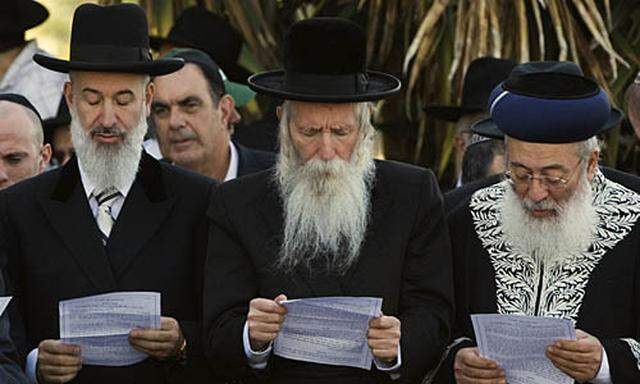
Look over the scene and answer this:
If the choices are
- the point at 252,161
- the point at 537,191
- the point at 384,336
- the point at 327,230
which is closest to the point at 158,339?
the point at 327,230

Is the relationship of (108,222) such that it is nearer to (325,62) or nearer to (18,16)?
(325,62)

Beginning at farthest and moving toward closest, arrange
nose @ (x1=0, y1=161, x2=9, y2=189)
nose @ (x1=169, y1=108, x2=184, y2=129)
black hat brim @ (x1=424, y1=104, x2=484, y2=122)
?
black hat brim @ (x1=424, y1=104, x2=484, y2=122), nose @ (x1=169, y1=108, x2=184, y2=129), nose @ (x1=0, y1=161, x2=9, y2=189)

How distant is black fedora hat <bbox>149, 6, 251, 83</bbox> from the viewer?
10.1 m

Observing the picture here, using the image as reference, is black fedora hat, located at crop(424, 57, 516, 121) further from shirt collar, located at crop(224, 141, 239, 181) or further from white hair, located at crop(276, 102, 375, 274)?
white hair, located at crop(276, 102, 375, 274)

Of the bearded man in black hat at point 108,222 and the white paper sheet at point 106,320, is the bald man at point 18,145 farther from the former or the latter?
the white paper sheet at point 106,320

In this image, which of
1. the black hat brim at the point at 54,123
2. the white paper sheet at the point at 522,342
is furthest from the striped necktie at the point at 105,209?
the black hat brim at the point at 54,123

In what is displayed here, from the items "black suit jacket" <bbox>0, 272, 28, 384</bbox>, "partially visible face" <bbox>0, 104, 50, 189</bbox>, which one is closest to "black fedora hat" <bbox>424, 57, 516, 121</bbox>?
"partially visible face" <bbox>0, 104, 50, 189</bbox>

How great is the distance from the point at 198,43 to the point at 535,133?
406 cm

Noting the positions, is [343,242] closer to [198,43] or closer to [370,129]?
[370,129]

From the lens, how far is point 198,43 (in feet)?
33.1

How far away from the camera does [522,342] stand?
20.2 ft

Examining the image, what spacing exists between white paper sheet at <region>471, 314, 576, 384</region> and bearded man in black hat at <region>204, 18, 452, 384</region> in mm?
188

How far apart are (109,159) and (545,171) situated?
1630 millimetres

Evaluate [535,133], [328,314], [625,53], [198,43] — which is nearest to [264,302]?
[328,314]
